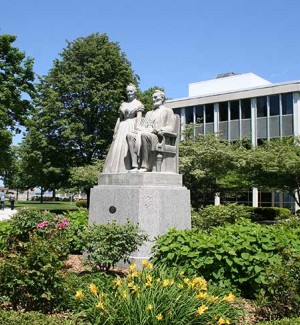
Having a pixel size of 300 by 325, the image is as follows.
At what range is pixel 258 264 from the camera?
6.61m

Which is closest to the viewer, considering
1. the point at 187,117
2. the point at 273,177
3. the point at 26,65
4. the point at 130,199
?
the point at 130,199

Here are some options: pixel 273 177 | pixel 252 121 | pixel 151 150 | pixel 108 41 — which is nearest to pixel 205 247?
pixel 151 150

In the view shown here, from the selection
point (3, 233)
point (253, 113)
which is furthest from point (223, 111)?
point (3, 233)

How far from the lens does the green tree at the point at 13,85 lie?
26562 mm

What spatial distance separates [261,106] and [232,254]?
32888 millimetres

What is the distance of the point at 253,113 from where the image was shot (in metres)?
38.2

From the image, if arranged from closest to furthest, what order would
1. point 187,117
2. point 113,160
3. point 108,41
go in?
point 113,160 < point 108,41 < point 187,117

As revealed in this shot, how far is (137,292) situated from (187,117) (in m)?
38.5

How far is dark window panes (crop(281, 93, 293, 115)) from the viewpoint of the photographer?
35.7m

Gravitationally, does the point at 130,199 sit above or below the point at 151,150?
below

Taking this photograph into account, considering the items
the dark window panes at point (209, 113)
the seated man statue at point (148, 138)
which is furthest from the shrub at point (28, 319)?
the dark window panes at point (209, 113)

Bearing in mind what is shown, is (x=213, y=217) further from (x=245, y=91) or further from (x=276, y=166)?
(x=245, y=91)

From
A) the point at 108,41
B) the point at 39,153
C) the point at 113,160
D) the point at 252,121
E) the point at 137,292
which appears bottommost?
the point at 137,292

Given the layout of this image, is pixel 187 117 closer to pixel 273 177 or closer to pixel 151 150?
pixel 273 177
